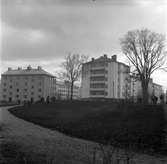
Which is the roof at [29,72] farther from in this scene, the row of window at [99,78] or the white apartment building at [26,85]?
the row of window at [99,78]

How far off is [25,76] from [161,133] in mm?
93299

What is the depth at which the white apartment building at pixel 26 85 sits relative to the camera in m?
99.4

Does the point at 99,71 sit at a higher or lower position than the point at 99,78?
higher

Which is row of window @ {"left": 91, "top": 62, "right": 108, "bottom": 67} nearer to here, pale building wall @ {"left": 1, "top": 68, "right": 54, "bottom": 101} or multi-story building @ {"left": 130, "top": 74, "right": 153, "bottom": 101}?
multi-story building @ {"left": 130, "top": 74, "right": 153, "bottom": 101}

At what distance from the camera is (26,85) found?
101 metres

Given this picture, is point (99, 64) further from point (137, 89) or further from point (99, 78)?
point (137, 89)

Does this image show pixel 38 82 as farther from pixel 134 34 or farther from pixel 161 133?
pixel 161 133

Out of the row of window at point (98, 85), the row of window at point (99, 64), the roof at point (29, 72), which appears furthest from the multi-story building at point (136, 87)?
the roof at point (29, 72)

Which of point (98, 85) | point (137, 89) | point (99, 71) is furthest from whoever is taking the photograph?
point (137, 89)

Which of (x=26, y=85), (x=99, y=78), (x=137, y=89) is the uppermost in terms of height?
(x=99, y=78)

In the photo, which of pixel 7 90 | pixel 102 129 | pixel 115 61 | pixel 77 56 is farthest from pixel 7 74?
pixel 102 129

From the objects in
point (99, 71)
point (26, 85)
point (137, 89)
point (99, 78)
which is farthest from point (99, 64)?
point (26, 85)

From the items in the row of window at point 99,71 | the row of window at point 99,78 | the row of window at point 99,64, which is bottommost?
the row of window at point 99,78

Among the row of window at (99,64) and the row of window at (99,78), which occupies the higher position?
the row of window at (99,64)
